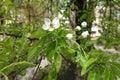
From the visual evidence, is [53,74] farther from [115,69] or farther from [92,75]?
[115,69]

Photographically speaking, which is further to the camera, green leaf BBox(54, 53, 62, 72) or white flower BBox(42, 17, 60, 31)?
white flower BBox(42, 17, 60, 31)

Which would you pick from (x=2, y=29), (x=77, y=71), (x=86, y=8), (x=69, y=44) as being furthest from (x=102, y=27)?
(x=69, y=44)

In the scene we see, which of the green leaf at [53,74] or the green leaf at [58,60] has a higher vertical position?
the green leaf at [58,60]

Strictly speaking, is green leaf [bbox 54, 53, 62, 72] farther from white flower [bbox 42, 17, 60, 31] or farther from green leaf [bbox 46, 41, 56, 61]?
white flower [bbox 42, 17, 60, 31]

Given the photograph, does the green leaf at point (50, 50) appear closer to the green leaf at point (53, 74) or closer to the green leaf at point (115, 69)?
the green leaf at point (53, 74)

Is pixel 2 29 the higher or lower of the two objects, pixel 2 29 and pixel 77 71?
the higher

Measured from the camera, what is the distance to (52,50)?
158 cm

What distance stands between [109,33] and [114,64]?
1.39 meters

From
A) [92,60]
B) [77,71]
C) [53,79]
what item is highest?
[92,60]

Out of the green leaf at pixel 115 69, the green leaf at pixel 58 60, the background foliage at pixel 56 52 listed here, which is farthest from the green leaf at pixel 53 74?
the green leaf at pixel 115 69

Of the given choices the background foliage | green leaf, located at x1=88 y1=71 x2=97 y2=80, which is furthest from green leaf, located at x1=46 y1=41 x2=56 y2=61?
green leaf, located at x1=88 y1=71 x2=97 y2=80

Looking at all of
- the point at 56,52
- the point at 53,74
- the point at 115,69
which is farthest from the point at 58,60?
the point at 115,69

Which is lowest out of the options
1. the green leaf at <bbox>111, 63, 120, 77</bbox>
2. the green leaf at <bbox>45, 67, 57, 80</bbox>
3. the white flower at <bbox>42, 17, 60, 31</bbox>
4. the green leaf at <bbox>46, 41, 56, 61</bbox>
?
the green leaf at <bbox>45, 67, 57, 80</bbox>

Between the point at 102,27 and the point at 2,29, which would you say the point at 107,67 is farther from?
the point at 102,27
